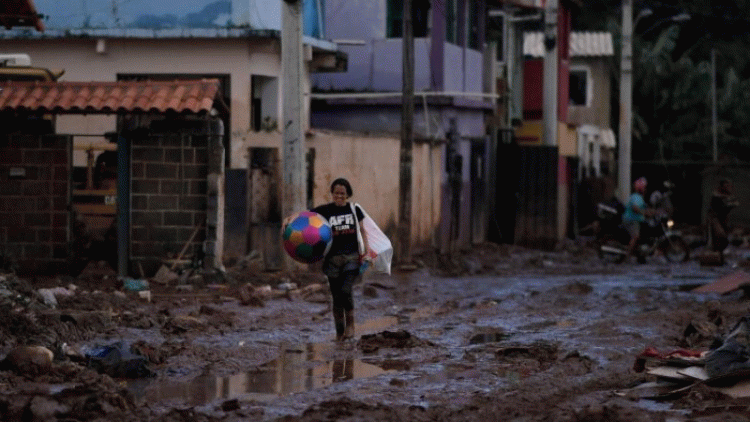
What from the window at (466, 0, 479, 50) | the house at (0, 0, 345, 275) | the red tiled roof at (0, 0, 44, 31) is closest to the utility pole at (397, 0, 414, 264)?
the house at (0, 0, 345, 275)

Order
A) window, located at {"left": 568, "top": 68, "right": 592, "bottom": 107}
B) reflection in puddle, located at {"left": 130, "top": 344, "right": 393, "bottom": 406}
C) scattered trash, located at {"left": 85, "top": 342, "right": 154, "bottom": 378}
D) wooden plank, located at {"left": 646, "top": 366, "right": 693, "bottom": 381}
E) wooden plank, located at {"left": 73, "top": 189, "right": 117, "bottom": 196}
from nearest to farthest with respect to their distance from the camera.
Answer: wooden plank, located at {"left": 646, "top": 366, "right": 693, "bottom": 381} < reflection in puddle, located at {"left": 130, "top": 344, "right": 393, "bottom": 406} < scattered trash, located at {"left": 85, "top": 342, "right": 154, "bottom": 378} < wooden plank, located at {"left": 73, "top": 189, "right": 117, "bottom": 196} < window, located at {"left": 568, "top": 68, "right": 592, "bottom": 107}

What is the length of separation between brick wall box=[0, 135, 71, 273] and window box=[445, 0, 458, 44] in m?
13.1

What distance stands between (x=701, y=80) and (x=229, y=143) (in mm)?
33844

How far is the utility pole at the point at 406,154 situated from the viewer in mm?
28469

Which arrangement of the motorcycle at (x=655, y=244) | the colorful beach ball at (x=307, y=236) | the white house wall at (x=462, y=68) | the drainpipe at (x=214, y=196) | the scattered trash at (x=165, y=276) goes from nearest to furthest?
the colorful beach ball at (x=307, y=236) → the scattered trash at (x=165, y=276) → the drainpipe at (x=214, y=196) → the motorcycle at (x=655, y=244) → the white house wall at (x=462, y=68)

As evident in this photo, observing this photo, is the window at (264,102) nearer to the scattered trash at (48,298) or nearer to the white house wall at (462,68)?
the white house wall at (462,68)

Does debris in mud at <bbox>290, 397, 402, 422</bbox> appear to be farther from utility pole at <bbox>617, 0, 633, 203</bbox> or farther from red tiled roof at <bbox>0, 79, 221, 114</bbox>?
utility pole at <bbox>617, 0, 633, 203</bbox>

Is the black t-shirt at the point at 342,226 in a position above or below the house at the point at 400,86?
below

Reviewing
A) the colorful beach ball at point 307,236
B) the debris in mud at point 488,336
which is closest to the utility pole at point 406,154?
the debris in mud at point 488,336

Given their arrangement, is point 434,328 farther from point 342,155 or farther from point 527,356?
point 342,155

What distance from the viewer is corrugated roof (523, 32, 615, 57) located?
5697 cm

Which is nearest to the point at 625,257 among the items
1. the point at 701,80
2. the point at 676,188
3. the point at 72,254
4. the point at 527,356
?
the point at 72,254

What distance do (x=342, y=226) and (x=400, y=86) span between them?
1711 cm

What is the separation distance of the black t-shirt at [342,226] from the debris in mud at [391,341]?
3.15 ft
